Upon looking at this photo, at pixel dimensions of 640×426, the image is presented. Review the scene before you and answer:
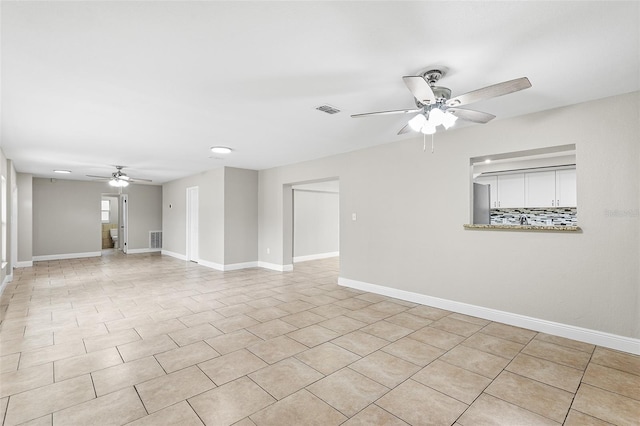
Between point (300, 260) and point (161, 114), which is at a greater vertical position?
point (161, 114)

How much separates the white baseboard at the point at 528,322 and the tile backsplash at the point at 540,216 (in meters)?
3.09

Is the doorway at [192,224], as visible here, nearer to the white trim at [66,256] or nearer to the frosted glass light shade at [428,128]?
the white trim at [66,256]

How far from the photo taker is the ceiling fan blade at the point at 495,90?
1.87 m

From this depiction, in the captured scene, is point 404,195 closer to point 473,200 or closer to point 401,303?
point 473,200

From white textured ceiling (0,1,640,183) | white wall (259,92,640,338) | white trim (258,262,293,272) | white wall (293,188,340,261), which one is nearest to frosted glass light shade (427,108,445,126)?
white textured ceiling (0,1,640,183)

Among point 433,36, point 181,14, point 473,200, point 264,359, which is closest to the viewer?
point 181,14

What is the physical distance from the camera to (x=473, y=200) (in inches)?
154

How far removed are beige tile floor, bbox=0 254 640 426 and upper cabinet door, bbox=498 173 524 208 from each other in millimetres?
3351

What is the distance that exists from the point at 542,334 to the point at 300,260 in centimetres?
584

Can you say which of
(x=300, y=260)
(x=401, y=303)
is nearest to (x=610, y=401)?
(x=401, y=303)

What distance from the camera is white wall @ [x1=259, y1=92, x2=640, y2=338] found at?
110 inches

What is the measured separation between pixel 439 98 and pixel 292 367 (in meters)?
2.52

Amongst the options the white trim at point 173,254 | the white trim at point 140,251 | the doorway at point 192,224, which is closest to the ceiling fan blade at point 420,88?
the doorway at point 192,224

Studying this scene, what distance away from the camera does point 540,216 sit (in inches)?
231
